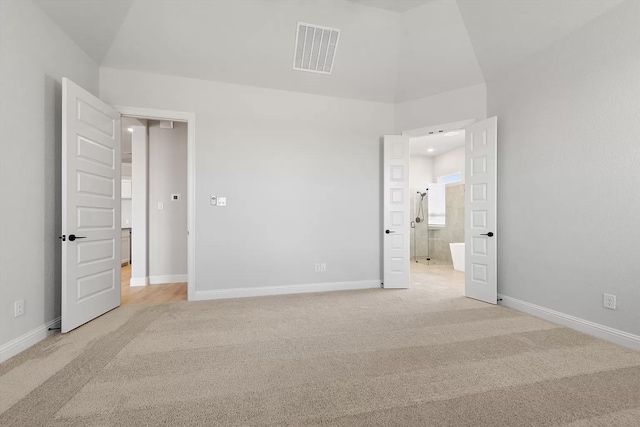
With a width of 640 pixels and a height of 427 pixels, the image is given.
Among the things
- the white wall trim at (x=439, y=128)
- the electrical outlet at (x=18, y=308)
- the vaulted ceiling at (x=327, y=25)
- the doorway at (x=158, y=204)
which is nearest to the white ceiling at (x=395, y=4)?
the vaulted ceiling at (x=327, y=25)

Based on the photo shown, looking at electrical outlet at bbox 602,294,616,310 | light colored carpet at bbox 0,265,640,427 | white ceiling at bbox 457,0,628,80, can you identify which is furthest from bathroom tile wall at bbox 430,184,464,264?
electrical outlet at bbox 602,294,616,310

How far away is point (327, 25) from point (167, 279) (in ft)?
14.2

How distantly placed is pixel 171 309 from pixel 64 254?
1.19 m

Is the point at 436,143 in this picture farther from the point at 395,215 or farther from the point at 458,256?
the point at 395,215

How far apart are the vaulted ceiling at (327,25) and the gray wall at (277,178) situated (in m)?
0.27

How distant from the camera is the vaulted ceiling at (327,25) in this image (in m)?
2.81

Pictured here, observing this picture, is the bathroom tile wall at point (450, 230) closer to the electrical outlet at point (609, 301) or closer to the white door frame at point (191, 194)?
the electrical outlet at point (609, 301)

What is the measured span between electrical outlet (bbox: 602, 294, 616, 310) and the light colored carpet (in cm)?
32

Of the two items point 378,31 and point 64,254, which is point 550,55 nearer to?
point 378,31

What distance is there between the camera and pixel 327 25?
3234 mm

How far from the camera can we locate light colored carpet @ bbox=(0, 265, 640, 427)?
150cm

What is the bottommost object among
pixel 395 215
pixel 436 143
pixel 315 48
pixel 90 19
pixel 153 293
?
pixel 153 293

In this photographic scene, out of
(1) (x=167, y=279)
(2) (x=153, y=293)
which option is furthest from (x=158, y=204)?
(2) (x=153, y=293)

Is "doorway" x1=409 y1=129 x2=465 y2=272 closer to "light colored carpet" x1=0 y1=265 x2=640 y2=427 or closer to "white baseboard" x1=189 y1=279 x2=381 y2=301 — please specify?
"white baseboard" x1=189 y1=279 x2=381 y2=301
